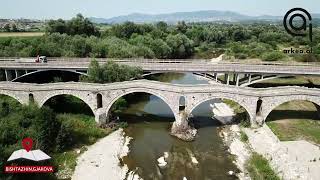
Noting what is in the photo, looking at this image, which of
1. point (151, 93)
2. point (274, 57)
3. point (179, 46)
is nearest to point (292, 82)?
point (274, 57)

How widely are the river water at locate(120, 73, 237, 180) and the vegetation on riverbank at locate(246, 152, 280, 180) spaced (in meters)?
1.73

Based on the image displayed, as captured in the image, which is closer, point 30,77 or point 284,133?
point 284,133

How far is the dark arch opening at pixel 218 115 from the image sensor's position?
4359cm

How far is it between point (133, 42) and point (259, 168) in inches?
2114

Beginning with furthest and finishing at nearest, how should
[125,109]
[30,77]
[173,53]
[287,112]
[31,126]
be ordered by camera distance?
1. [173,53]
2. [30,77]
3. [125,109]
4. [287,112]
5. [31,126]

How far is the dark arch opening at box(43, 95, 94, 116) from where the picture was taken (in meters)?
45.5

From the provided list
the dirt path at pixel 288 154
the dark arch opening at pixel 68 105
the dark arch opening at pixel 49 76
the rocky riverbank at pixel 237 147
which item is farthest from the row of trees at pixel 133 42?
the dirt path at pixel 288 154

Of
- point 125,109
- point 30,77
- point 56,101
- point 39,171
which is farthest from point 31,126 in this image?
point 30,77

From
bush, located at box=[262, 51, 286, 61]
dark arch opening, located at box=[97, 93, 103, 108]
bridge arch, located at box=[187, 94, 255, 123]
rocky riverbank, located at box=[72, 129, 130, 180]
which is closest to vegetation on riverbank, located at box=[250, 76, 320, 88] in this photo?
bush, located at box=[262, 51, 286, 61]

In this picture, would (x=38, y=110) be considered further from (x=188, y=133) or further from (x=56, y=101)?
(x=188, y=133)

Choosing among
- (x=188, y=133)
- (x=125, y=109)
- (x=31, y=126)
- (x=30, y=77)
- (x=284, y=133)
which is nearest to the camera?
(x=31, y=126)

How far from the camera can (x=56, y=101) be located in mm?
47062

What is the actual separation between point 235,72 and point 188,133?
1490cm

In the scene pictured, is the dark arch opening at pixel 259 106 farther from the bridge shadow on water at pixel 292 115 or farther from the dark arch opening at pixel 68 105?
the dark arch opening at pixel 68 105
